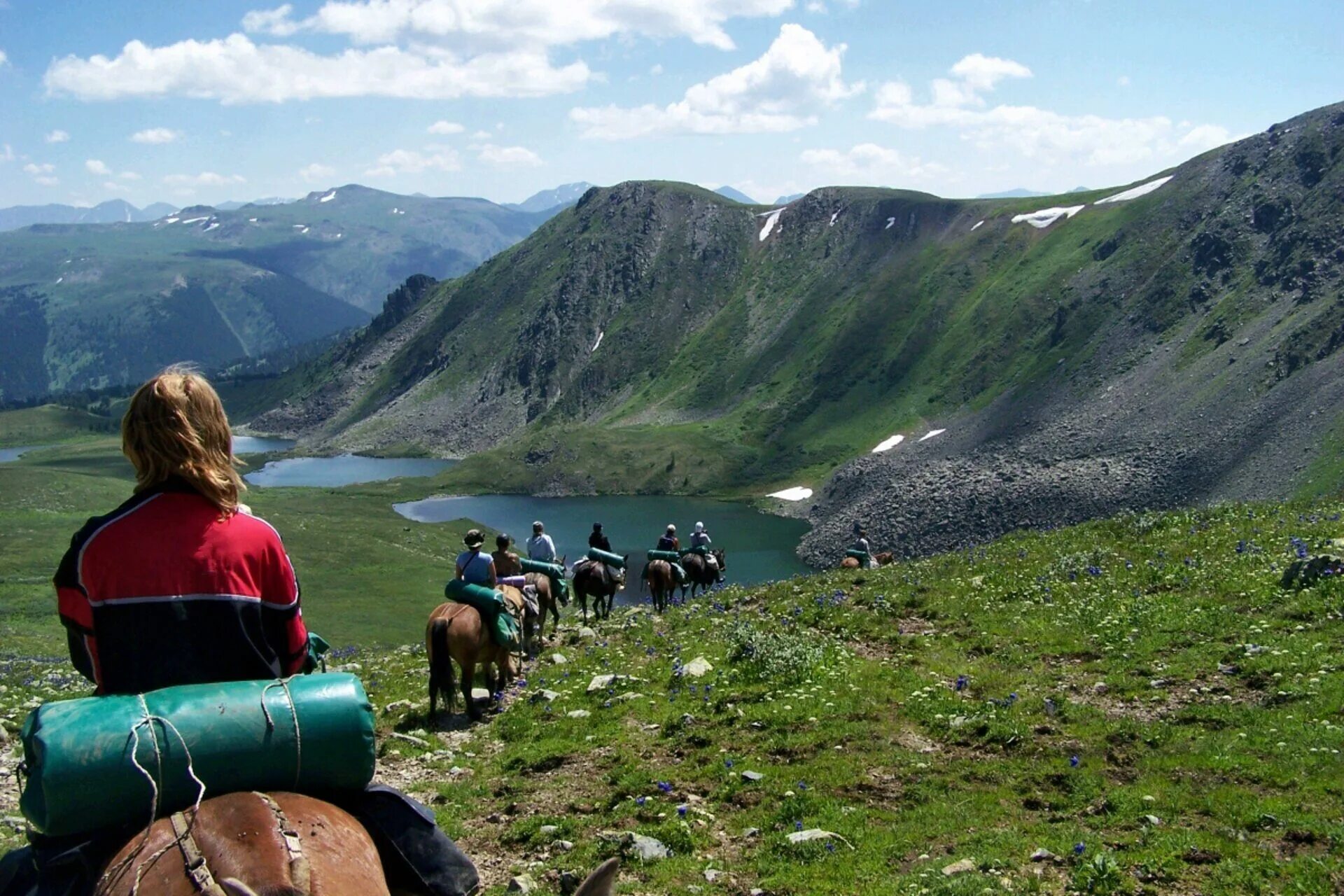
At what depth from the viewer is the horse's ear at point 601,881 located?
4871mm

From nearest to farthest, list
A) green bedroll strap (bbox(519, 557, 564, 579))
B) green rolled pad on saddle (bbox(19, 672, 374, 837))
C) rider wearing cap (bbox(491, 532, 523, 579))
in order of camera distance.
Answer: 1. green rolled pad on saddle (bbox(19, 672, 374, 837))
2. rider wearing cap (bbox(491, 532, 523, 579))
3. green bedroll strap (bbox(519, 557, 564, 579))

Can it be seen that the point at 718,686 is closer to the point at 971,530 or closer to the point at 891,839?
the point at 891,839

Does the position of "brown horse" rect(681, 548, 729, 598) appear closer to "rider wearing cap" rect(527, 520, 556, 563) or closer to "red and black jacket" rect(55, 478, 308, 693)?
"rider wearing cap" rect(527, 520, 556, 563)

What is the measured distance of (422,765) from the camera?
1767 cm

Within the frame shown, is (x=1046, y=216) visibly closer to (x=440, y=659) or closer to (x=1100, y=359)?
(x=1100, y=359)

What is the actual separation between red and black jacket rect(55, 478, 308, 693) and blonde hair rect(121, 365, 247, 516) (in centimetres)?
12

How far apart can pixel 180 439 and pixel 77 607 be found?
4.10 feet

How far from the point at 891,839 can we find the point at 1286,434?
9680 cm

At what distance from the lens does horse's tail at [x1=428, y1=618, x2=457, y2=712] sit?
67.3 feet

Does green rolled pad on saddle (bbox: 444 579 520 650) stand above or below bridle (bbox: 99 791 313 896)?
below

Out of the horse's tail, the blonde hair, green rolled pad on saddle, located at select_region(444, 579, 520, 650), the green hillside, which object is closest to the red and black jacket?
the blonde hair

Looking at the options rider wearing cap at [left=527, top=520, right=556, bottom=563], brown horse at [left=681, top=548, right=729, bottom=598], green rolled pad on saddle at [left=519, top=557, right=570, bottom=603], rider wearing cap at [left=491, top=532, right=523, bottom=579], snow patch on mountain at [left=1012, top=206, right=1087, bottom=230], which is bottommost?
brown horse at [left=681, top=548, right=729, bottom=598]

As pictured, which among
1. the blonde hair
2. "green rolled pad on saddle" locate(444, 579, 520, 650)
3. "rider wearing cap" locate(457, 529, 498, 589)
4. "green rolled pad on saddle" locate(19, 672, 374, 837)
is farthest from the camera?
"rider wearing cap" locate(457, 529, 498, 589)

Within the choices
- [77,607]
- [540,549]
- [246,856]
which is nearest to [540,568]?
[540,549]
